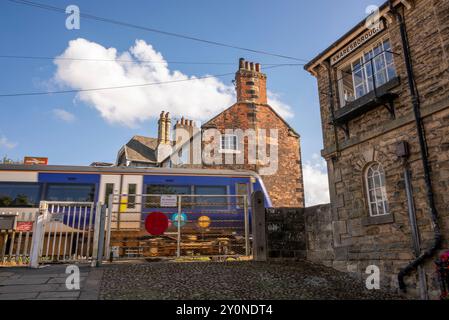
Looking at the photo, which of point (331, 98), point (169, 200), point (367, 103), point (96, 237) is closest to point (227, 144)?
point (331, 98)

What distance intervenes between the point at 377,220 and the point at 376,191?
28.9 inches

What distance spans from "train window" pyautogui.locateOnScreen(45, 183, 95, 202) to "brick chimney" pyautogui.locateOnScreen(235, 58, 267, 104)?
11.4m

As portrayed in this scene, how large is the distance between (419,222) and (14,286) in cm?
776

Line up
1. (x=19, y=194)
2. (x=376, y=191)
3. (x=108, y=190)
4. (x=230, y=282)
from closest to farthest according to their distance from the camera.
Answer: (x=230, y=282), (x=376, y=191), (x=19, y=194), (x=108, y=190)

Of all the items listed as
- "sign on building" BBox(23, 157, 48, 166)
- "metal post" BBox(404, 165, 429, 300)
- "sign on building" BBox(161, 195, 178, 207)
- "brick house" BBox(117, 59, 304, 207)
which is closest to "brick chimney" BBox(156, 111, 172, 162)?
"brick house" BBox(117, 59, 304, 207)

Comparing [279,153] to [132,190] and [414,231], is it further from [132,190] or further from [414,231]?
[414,231]

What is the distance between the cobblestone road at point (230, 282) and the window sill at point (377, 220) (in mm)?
1361

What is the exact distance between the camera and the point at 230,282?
679 centimetres

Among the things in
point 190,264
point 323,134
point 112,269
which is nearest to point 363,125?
point 323,134

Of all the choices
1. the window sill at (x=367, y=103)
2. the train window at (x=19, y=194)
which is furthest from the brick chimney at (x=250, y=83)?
the train window at (x=19, y=194)

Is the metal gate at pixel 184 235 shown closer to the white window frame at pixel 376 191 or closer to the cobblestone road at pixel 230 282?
the cobblestone road at pixel 230 282

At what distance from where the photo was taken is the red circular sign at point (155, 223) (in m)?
9.66

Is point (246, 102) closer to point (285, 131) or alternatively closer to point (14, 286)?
point (285, 131)

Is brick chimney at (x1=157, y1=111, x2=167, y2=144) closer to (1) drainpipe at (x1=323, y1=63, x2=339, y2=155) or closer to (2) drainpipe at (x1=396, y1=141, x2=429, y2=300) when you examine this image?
(1) drainpipe at (x1=323, y1=63, x2=339, y2=155)
